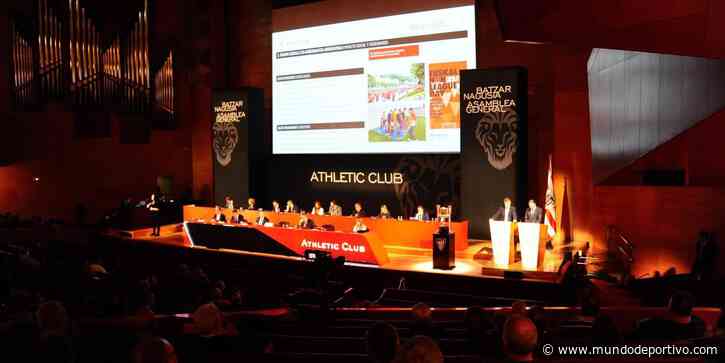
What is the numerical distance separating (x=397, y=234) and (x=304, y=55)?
5409 millimetres

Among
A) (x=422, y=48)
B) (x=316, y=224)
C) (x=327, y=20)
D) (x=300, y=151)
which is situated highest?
(x=327, y=20)

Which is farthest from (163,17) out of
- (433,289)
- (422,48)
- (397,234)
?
(433,289)

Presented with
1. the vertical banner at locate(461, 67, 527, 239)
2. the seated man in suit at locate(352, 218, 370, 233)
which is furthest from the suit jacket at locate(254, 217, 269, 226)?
the vertical banner at locate(461, 67, 527, 239)

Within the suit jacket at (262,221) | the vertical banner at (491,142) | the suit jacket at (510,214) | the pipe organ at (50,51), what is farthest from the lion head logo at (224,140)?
the suit jacket at (510,214)

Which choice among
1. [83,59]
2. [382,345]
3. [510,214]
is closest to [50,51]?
[83,59]

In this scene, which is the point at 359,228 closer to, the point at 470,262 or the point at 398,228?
the point at 398,228

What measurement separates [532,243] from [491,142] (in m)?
2.40

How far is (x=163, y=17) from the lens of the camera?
572 inches

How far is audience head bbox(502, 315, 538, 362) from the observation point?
7.57ft

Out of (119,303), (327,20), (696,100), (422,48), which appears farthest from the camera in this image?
(327,20)

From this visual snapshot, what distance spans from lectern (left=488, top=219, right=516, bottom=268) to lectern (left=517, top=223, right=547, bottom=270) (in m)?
0.20

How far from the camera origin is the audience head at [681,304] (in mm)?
3371

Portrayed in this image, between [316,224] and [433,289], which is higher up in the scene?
[316,224]

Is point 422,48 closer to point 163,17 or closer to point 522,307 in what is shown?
point 163,17
